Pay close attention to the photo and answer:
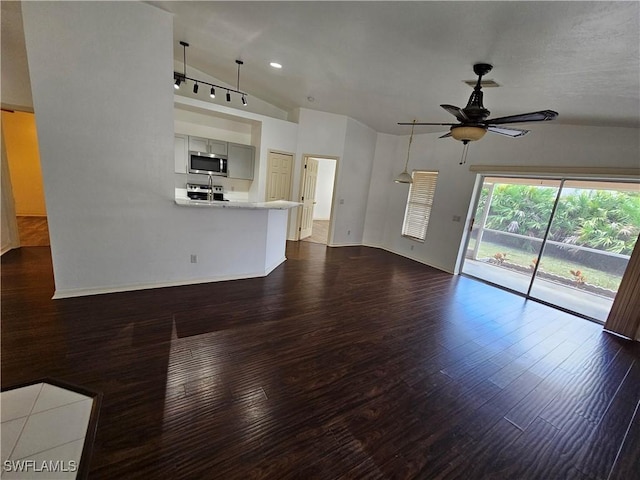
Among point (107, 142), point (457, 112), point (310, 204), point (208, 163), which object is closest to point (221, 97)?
point (208, 163)

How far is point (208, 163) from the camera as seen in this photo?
17.9 ft

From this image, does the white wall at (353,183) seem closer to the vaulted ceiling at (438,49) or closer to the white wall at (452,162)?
the white wall at (452,162)

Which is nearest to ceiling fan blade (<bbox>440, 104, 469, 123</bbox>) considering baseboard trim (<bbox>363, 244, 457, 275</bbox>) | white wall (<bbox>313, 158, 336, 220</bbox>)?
baseboard trim (<bbox>363, 244, 457, 275</bbox>)

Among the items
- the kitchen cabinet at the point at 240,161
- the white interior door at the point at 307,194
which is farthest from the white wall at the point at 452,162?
the kitchen cabinet at the point at 240,161

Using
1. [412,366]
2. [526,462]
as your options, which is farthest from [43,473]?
[526,462]

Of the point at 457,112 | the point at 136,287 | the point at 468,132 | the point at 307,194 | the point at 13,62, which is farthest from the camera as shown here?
the point at 307,194

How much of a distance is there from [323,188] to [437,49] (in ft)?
26.6

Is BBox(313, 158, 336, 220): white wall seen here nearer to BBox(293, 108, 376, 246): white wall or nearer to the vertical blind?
BBox(293, 108, 376, 246): white wall

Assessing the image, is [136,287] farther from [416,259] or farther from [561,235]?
[561,235]

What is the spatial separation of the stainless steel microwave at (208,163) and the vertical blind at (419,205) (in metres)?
4.32

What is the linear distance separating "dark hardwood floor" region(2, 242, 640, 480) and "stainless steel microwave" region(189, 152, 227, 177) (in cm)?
280

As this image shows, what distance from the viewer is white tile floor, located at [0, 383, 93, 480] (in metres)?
1.36

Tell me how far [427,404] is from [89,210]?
383cm

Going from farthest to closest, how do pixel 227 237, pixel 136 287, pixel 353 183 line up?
pixel 353 183 → pixel 227 237 → pixel 136 287
